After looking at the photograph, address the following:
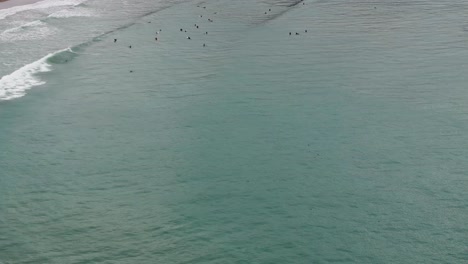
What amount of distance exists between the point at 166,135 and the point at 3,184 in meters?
6.08

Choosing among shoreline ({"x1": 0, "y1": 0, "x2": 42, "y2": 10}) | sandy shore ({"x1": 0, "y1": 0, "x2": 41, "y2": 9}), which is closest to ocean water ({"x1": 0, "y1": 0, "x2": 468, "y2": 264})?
shoreline ({"x1": 0, "y1": 0, "x2": 42, "y2": 10})

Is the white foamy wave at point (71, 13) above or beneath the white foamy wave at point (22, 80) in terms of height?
above

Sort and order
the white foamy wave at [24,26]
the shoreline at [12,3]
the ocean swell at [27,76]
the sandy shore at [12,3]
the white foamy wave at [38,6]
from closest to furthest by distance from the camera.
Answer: the ocean swell at [27,76]
the white foamy wave at [24,26]
the white foamy wave at [38,6]
the shoreline at [12,3]
the sandy shore at [12,3]

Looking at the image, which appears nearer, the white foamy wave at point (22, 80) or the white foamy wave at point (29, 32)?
the white foamy wave at point (22, 80)

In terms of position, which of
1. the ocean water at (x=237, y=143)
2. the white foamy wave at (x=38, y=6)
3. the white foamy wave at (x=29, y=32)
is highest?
the white foamy wave at (x=38, y=6)

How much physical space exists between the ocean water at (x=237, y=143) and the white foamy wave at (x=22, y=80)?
10 cm

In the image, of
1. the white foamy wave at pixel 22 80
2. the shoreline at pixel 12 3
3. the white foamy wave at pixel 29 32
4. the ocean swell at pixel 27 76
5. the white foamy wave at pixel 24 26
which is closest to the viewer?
the white foamy wave at pixel 22 80

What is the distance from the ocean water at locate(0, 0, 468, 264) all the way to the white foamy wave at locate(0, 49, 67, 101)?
0.10 meters

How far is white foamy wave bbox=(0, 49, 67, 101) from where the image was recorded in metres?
32.1

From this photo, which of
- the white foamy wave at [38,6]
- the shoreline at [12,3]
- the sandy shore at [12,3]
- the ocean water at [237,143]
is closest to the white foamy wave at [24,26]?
the ocean water at [237,143]

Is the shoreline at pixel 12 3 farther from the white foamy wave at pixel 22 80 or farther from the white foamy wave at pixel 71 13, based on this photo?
the white foamy wave at pixel 22 80

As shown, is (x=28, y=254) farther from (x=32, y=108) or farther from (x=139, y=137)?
(x=32, y=108)

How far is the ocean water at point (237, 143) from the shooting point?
64.2 feet

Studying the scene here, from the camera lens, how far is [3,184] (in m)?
23.3
